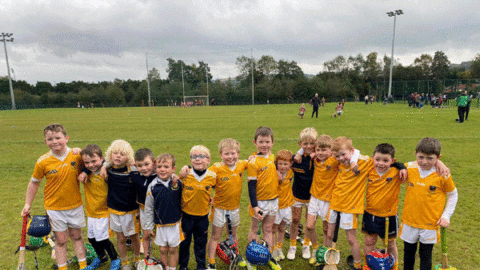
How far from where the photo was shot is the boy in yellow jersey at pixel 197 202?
11.6ft

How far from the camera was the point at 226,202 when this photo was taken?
3.71 metres

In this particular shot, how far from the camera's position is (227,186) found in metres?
3.69

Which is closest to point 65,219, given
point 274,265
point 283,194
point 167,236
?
point 167,236

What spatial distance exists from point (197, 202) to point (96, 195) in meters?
1.43

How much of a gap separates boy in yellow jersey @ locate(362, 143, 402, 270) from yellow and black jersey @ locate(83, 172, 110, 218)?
3.60m

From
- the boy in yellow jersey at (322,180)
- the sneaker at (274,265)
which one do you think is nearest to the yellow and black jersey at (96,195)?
the sneaker at (274,265)

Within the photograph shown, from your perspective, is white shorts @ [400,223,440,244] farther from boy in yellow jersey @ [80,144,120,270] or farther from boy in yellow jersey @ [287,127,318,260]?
boy in yellow jersey @ [80,144,120,270]

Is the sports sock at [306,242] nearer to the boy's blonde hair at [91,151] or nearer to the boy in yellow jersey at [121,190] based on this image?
the boy in yellow jersey at [121,190]

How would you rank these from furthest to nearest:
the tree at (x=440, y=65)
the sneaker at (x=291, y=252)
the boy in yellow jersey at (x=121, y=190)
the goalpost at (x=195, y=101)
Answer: the tree at (x=440, y=65) → the goalpost at (x=195, y=101) → the sneaker at (x=291, y=252) → the boy in yellow jersey at (x=121, y=190)

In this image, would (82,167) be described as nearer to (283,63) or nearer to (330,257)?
(330,257)

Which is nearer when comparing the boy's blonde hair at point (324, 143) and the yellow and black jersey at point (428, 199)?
the yellow and black jersey at point (428, 199)

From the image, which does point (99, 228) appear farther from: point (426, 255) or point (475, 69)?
point (475, 69)

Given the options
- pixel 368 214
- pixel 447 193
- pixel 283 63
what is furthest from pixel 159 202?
pixel 283 63

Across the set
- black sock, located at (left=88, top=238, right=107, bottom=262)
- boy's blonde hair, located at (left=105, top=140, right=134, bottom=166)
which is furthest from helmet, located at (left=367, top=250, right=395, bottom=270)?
black sock, located at (left=88, top=238, right=107, bottom=262)
